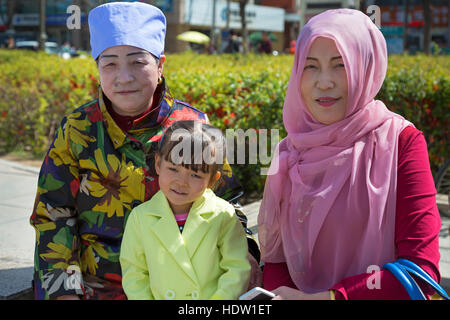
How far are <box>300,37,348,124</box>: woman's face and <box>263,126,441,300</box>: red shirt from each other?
9.9 inches

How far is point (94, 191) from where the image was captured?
237cm

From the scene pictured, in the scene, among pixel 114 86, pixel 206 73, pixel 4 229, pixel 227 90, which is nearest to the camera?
pixel 114 86

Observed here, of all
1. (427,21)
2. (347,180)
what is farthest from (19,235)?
(427,21)

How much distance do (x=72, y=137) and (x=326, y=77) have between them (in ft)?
3.46

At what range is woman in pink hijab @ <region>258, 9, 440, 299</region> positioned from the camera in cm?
192

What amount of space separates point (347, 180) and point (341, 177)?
25 mm

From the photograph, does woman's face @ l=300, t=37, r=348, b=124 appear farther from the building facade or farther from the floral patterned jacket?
the building facade

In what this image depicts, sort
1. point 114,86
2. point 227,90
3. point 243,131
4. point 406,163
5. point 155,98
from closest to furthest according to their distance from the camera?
point 406,163, point 114,86, point 155,98, point 243,131, point 227,90

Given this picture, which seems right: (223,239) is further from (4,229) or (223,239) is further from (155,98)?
(4,229)

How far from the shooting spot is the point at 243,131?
16.3ft

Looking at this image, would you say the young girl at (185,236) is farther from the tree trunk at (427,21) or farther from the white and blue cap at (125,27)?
the tree trunk at (427,21)

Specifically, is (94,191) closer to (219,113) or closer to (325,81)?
(325,81)

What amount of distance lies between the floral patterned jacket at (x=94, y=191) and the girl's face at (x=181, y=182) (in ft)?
1.03

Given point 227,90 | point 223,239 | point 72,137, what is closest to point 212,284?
point 223,239
